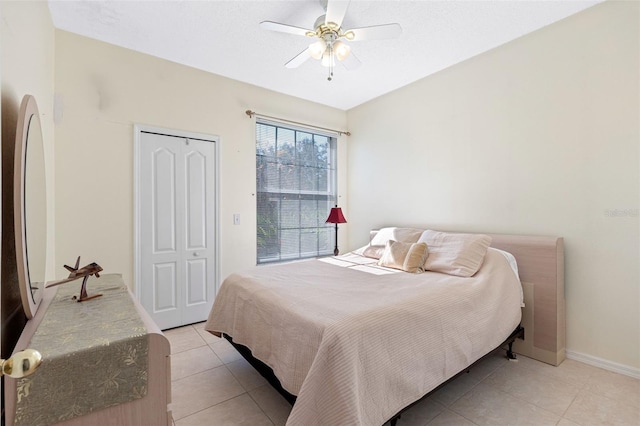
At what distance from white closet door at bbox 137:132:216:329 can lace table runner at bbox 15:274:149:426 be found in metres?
1.99

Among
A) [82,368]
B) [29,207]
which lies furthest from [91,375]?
[29,207]

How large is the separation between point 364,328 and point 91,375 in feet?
3.46

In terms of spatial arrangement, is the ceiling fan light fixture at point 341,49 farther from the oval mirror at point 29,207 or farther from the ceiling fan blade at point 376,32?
the oval mirror at point 29,207

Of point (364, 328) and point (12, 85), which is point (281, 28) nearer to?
point (12, 85)

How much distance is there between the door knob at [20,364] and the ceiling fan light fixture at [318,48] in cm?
237

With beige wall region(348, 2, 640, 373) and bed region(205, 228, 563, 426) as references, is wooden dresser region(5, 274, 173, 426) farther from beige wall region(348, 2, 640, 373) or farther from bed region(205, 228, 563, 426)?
beige wall region(348, 2, 640, 373)

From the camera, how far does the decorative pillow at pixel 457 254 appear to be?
2379 mm

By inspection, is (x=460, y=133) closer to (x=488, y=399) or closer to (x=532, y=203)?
(x=532, y=203)

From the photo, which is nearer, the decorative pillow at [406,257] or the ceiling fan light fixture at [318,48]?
the ceiling fan light fixture at [318,48]

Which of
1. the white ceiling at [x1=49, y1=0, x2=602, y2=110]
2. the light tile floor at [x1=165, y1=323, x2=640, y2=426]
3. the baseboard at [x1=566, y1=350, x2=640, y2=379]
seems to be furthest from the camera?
the white ceiling at [x1=49, y1=0, x2=602, y2=110]

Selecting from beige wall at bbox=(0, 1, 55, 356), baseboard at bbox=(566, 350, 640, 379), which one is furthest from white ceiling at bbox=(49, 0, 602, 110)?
baseboard at bbox=(566, 350, 640, 379)

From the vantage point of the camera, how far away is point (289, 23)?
8.16 feet

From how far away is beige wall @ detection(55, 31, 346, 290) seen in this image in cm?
259

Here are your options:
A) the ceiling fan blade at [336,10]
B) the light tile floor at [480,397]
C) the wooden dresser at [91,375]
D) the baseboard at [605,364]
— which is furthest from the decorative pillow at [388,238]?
the wooden dresser at [91,375]
